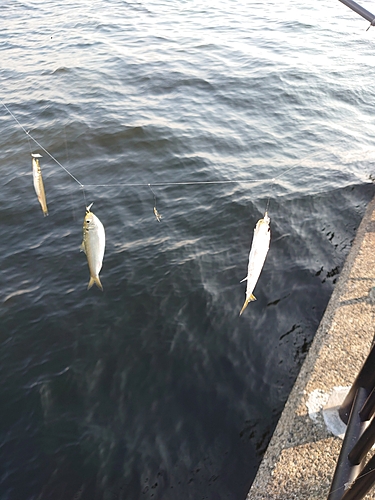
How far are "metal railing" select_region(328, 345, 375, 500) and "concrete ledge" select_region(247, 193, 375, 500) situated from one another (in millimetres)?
702

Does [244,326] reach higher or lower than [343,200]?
lower

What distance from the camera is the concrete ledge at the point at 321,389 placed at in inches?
169

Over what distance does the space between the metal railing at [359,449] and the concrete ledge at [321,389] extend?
702mm

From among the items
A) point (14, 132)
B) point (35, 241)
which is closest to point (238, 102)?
point (14, 132)

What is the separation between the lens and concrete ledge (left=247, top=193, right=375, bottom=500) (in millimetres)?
4301

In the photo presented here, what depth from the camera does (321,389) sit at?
199 inches

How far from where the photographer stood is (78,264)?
26.3ft

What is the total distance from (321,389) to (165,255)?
418 cm

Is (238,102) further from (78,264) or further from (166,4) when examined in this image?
(166,4)

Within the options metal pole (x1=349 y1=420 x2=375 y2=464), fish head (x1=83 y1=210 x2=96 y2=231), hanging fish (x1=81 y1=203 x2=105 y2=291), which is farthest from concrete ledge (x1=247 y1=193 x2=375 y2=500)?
fish head (x1=83 y1=210 x2=96 y2=231)

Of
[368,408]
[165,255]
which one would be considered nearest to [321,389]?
[368,408]

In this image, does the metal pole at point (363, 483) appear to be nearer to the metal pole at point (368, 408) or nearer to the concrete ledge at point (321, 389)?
the metal pole at point (368, 408)

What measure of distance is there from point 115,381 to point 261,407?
2.16 m

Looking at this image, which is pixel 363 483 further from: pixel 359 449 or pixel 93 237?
pixel 93 237
